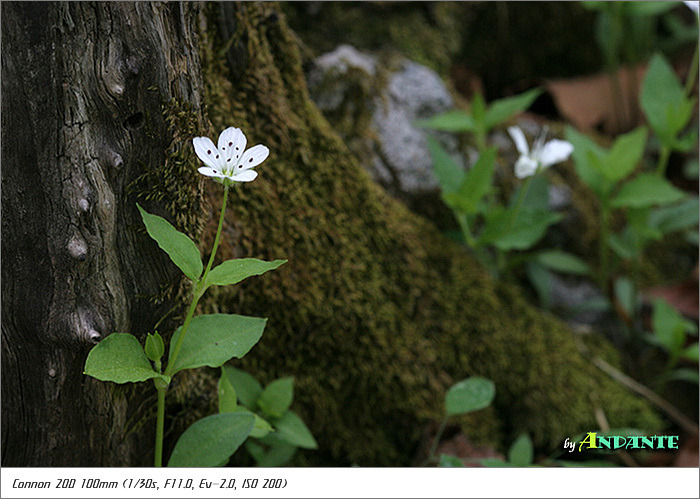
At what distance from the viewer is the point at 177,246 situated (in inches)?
37.1

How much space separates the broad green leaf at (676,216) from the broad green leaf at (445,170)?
2.22 ft

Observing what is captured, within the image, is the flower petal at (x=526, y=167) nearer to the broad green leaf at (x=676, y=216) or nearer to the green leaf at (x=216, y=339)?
the broad green leaf at (x=676, y=216)

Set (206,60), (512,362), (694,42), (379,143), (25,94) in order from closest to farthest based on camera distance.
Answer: (25,94) → (206,60) → (512,362) → (379,143) → (694,42)

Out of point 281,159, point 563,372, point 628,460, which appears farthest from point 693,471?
point 281,159

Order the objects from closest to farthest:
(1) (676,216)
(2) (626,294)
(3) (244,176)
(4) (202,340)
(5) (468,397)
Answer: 1. (3) (244,176)
2. (4) (202,340)
3. (5) (468,397)
4. (1) (676,216)
5. (2) (626,294)

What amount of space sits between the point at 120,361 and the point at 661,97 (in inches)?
63.4

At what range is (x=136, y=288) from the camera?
3.44 feet

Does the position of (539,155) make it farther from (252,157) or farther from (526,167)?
(252,157)

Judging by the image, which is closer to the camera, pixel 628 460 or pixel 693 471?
pixel 693 471

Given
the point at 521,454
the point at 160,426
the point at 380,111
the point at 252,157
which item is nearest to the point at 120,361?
the point at 160,426

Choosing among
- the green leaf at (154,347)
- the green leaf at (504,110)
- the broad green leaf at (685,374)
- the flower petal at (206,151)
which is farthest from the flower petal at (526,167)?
the green leaf at (154,347)

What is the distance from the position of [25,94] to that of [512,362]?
1.34 meters

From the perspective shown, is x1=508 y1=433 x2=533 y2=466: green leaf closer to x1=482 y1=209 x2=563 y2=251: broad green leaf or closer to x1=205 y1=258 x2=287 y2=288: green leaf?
x1=482 y1=209 x2=563 y2=251: broad green leaf

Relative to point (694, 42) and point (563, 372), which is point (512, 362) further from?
point (694, 42)
